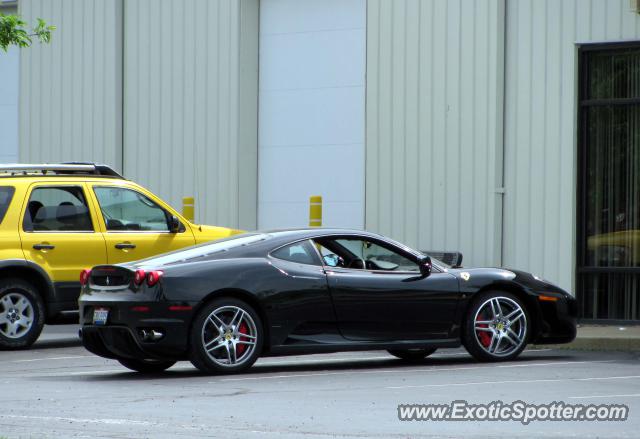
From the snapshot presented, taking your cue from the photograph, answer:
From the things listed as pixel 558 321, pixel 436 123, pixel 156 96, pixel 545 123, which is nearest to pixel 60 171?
pixel 436 123

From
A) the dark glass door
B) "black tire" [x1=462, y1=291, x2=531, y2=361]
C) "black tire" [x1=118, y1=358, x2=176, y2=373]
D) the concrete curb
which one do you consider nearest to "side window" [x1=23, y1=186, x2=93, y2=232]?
"black tire" [x1=118, y1=358, x2=176, y2=373]

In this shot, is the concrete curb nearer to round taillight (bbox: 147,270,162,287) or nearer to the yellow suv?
the yellow suv

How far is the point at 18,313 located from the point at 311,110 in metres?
7.92

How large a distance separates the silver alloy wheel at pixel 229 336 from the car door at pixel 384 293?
2.93 feet

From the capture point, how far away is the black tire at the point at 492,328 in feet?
42.8

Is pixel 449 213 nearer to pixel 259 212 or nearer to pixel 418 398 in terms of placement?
pixel 259 212

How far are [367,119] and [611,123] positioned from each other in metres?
3.78

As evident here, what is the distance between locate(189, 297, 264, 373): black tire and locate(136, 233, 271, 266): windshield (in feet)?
1.65

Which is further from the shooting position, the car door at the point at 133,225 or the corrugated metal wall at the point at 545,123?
the corrugated metal wall at the point at 545,123

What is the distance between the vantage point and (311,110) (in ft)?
72.4

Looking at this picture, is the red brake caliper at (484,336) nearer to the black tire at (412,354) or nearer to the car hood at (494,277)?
the car hood at (494,277)

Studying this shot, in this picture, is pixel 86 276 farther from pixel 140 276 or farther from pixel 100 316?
pixel 140 276

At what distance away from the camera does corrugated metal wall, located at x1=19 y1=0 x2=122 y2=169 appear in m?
23.6

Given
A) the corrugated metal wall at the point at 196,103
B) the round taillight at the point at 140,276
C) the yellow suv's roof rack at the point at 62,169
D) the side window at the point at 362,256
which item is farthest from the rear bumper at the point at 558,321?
the corrugated metal wall at the point at 196,103
